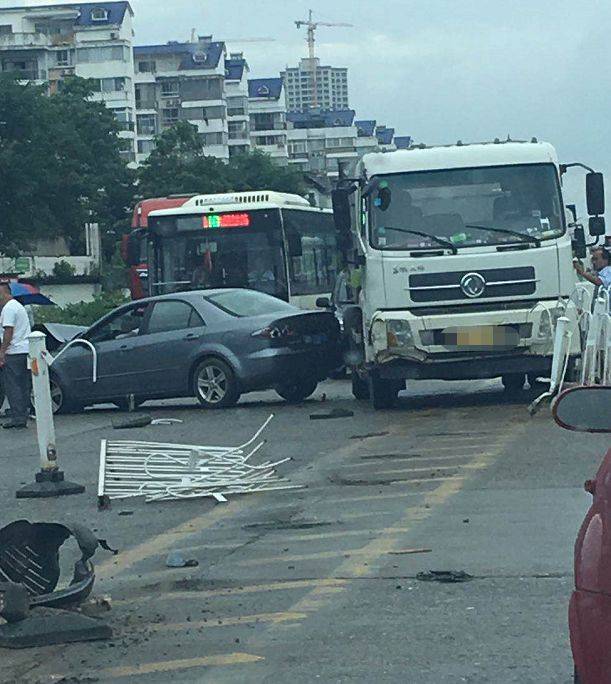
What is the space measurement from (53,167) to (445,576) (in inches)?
3287

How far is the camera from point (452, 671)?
21.4 feet

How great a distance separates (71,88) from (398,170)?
8697cm

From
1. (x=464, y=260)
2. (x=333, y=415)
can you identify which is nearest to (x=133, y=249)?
(x=333, y=415)

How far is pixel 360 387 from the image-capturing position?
2189cm

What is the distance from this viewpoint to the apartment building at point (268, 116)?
194125mm

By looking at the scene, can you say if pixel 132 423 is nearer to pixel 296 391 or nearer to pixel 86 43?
pixel 296 391

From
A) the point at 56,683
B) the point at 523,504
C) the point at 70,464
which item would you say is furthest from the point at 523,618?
the point at 70,464

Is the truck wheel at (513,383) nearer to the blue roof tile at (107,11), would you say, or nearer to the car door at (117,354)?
the car door at (117,354)

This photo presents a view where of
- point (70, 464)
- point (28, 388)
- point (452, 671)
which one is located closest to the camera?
point (452, 671)

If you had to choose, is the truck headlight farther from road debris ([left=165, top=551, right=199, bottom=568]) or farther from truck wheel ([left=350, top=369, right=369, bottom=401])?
road debris ([left=165, top=551, right=199, bottom=568])

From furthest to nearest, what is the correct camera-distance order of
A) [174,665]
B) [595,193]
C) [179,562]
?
[595,193] → [179,562] → [174,665]

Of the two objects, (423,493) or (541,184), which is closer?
(423,493)

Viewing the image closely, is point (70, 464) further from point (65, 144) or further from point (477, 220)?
point (65, 144)

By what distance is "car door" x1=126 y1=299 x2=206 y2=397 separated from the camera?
21703 mm
